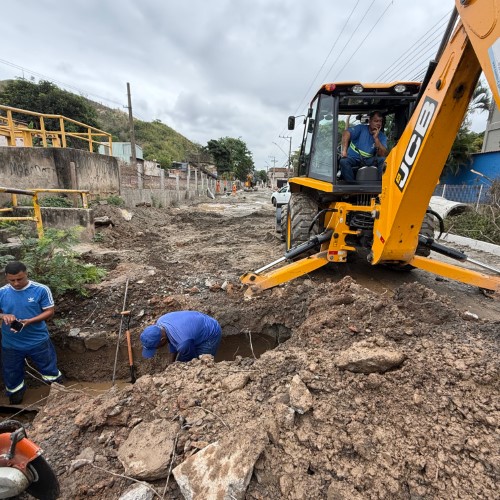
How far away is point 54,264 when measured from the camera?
14.2 ft

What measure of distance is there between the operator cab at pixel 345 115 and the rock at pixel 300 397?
8.49 ft

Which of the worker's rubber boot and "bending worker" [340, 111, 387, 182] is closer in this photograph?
the worker's rubber boot

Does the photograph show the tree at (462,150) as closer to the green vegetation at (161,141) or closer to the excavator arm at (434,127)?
the excavator arm at (434,127)

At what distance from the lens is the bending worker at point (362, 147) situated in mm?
4172

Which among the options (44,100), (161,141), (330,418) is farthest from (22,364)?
(161,141)

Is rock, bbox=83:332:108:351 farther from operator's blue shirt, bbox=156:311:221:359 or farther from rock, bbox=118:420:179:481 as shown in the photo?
rock, bbox=118:420:179:481

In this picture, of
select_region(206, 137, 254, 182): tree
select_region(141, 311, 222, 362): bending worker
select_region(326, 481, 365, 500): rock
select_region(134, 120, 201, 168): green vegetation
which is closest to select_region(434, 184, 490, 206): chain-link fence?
select_region(141, 311, 222, 362): bending worker

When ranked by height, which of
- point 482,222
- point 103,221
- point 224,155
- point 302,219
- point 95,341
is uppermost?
point 224,155

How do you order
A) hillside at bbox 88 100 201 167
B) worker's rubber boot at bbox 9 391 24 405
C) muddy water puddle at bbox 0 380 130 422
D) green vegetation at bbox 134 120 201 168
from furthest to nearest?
green vegetation at bbox 134 120 201 168
hillside at bbox 88 100 201 167
worker's rubber boot at bbox 9 391 24 405
muddy water puddle at bbox 0 380 130 422

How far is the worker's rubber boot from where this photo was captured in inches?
138

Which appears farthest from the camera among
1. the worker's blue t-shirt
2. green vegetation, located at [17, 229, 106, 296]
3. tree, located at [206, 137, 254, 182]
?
tree, located at [206, 137, 254, 182]

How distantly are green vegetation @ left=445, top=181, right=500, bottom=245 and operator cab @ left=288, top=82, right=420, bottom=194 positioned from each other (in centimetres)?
530

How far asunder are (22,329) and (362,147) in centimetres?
470

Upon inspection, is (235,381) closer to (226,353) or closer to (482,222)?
(226,353)
